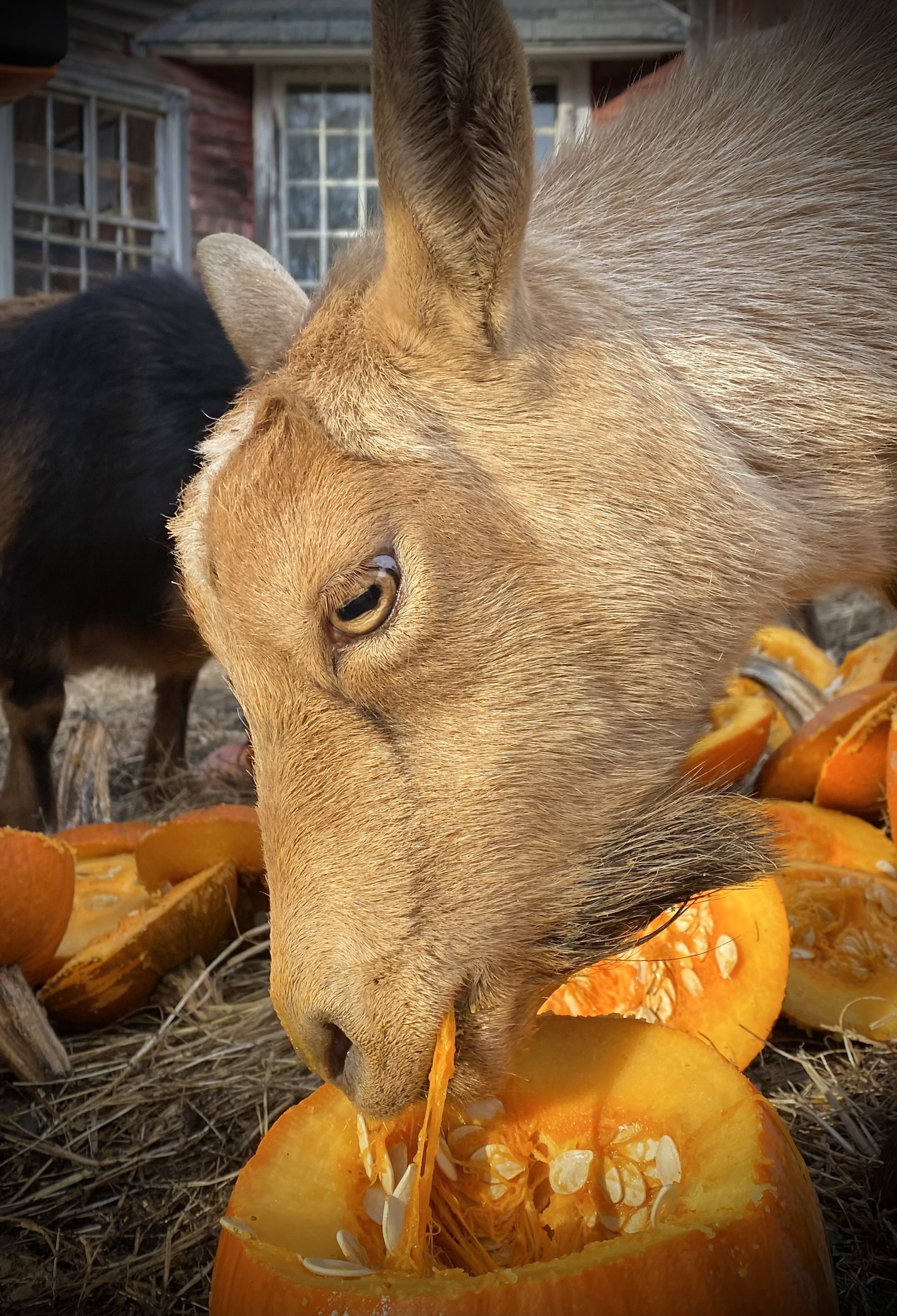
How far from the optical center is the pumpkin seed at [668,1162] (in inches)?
64.6

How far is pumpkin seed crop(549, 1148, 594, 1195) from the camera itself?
5.76 feet

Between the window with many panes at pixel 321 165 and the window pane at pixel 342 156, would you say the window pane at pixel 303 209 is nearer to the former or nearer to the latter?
the window with many panes at pixel 321 165

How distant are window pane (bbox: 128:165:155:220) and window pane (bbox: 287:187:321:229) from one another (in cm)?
148

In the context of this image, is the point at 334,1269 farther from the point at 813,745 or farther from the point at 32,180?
the point at 32,180

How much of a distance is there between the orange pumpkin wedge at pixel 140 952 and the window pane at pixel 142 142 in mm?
11200

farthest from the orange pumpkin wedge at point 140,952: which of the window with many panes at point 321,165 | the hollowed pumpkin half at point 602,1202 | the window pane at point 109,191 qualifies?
the window pane at point 109,191

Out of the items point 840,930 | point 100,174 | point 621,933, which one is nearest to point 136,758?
point 840,930

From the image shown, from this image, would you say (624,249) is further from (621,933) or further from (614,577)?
(621,933)

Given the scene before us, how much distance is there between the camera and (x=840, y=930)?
2.74 m

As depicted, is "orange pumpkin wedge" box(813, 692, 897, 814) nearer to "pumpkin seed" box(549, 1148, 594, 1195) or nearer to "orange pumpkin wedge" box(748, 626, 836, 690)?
"orange pumpkin wedge" box(748, 626, 836, 690)

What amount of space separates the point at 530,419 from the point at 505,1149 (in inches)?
46.6

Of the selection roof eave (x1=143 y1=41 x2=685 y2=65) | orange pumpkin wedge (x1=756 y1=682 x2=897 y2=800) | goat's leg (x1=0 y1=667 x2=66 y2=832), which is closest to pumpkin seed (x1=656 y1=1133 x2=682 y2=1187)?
orange pumpkin wedge (x1=756 y1=682 x2=897 y2=800)

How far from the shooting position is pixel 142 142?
12.3m

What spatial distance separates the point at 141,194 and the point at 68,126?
981mm
